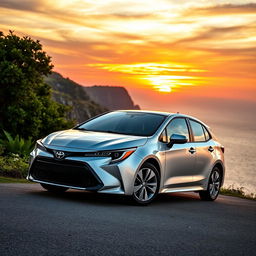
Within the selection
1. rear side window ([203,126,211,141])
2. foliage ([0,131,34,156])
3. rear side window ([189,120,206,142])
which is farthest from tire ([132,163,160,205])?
foliage ([0,131,34,156])

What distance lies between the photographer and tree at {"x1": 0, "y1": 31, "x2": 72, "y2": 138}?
Answer: 24266mm

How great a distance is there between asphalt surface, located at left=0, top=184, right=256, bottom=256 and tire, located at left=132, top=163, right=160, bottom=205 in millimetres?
184

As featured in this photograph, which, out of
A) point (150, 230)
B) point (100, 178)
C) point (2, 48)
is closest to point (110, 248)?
point (150, 230)

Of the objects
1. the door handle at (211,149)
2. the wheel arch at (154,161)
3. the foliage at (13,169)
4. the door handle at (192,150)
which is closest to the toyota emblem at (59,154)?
the wheel arch at (154,161)

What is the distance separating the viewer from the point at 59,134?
390 inches

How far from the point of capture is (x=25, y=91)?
81.0 ft

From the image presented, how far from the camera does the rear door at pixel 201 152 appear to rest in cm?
1141

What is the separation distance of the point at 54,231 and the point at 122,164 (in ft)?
9.01

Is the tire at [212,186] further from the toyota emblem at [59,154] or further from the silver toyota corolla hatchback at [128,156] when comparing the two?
the toyota emblem at [59,154]

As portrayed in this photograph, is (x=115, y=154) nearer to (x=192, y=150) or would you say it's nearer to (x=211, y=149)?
(x=192, y=150)

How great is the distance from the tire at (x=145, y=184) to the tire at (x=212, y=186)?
8.10 feet

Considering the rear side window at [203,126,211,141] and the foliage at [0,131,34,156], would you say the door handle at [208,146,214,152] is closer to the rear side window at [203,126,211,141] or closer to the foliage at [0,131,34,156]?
the rear side window at [203,126,211,141]

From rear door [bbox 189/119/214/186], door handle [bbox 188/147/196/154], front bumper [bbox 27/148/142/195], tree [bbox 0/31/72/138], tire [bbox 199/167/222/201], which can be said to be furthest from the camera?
tree [bbox 0/31/72/138]

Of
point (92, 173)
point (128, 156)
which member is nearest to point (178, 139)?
point (128, 156)
